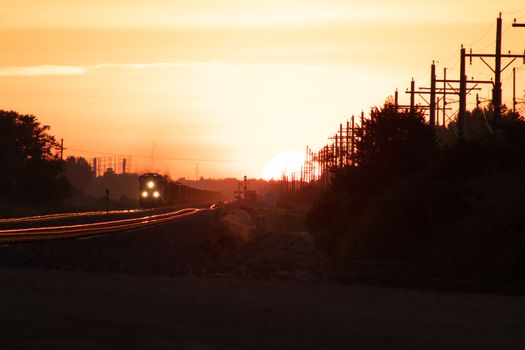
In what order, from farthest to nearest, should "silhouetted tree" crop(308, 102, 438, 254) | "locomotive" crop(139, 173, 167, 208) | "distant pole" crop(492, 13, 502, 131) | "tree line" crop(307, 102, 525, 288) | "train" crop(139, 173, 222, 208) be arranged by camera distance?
1. "locomotive" crop(139, 173, 167, 208)
2. "train" crop(139, 173, 222, 208)
3. "silhouetted tree" crop(308, 102, 438, 254)
4. "distant pole" crop(492, 13, 502, 131)
5. "tree line" crop(307, 102, 525, 288)

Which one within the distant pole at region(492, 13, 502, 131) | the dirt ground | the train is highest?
the distant pole at region(492, 13, 502, 131)

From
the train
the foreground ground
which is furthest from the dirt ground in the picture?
the train

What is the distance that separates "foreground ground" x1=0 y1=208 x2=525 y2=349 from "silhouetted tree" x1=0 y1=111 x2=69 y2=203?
269ft

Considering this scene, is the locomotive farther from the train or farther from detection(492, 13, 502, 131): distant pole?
detection(492, 13, 502, 131): distant pole

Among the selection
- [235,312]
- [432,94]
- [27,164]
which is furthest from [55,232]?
[27,164]

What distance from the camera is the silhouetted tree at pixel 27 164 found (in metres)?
100

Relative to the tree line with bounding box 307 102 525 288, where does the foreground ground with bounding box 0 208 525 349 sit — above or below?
below

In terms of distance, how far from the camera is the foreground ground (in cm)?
1164

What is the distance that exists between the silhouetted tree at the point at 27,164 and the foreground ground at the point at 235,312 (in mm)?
82087

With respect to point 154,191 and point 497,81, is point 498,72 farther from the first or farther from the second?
point 154,191

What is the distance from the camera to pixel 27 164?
10562cm

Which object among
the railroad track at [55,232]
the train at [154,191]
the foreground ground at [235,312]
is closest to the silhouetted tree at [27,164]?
the train at [154,191]

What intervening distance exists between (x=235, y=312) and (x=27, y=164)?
96.0 meters

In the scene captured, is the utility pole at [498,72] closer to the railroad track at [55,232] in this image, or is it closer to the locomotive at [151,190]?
the railroad track at [55,232]
